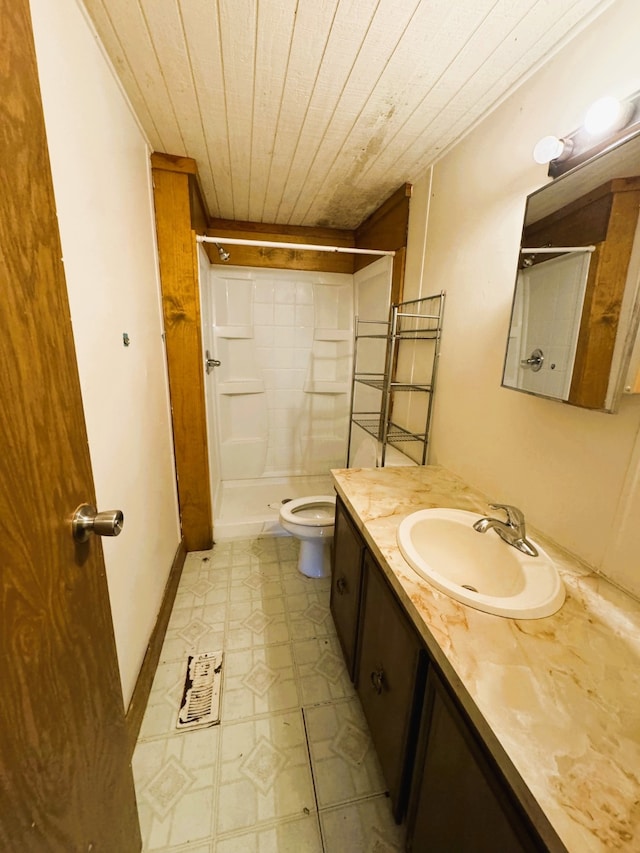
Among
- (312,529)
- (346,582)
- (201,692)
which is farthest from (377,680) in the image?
(312,529)

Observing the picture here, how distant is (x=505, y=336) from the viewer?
1.19 m

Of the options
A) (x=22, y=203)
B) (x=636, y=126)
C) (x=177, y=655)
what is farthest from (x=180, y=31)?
(x=177, y=655)

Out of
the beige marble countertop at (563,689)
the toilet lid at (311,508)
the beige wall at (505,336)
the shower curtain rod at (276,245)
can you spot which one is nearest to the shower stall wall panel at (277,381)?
the toilet lid at (311,508)

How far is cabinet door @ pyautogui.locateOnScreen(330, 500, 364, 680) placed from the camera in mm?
1189

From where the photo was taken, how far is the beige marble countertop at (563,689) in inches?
16.5

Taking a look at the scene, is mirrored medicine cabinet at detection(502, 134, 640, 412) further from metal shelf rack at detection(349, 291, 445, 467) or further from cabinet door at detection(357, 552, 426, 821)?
cabinet door at detection(357, 552, 426, 821)

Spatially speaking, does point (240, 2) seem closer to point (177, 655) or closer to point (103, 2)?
point (103, 2)

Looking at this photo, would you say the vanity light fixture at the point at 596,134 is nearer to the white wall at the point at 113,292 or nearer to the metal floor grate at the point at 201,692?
the white wall at the point at 113,292

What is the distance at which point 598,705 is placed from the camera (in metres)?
0.54

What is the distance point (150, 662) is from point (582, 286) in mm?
1887

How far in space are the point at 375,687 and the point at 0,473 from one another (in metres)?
1.09

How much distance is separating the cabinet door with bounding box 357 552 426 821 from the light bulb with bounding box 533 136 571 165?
1.21 meters

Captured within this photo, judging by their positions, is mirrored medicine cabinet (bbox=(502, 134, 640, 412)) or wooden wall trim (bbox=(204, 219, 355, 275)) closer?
mirrored medicine cabinet (bbox=(502, 134, 640, 412))

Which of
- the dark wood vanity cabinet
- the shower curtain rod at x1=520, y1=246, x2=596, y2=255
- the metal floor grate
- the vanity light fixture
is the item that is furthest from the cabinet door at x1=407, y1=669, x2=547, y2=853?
the vanity light fixture
